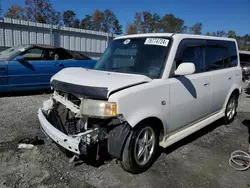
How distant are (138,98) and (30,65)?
498 cm

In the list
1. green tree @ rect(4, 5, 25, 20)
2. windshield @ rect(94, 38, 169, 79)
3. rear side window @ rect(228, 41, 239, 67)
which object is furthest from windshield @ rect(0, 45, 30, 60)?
green tree @ rect(4, 5, 25, 20)

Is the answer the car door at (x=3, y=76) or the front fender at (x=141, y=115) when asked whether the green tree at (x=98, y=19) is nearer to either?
the car door at (x=3, y=76)

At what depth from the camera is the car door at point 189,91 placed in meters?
3.27

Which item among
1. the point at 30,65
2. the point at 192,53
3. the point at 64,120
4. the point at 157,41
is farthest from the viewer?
the point at 30,65

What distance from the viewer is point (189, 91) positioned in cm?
353

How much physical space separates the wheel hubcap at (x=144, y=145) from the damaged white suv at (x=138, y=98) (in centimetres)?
1

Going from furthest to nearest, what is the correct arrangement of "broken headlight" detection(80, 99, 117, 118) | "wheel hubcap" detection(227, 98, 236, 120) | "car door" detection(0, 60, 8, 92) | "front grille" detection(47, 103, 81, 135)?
"car door" detection(0, 60, 8, 92)
"wheel hubcap" detection(227, 98, 236, 120)
"front grille" detection(47, 103, 81, 135)
"broken headlight" detection(80, 99, 117, 118)

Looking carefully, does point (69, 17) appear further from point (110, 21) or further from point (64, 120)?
point (64, 120)

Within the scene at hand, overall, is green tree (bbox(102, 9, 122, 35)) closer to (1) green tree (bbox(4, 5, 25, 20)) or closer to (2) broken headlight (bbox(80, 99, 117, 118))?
(1) green tree (bbox(4, 5, 25, 20))

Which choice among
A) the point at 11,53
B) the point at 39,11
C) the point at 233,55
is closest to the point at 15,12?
the point at 39,11

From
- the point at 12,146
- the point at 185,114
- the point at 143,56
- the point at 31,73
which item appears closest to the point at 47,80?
the point at 31,73

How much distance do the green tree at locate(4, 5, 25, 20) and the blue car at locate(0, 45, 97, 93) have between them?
74.2 feet

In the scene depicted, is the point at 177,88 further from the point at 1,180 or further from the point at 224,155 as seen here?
the point at 1,180

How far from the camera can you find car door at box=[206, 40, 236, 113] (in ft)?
13.8
